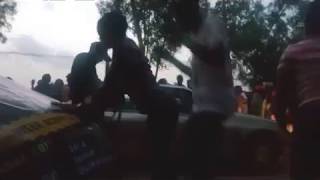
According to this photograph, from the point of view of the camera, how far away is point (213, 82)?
195 inches

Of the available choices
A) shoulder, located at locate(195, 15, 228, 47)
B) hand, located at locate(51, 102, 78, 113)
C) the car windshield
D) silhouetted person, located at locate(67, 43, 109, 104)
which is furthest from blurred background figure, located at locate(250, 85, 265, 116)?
hand, located at locate(51, 102, 78, 113)

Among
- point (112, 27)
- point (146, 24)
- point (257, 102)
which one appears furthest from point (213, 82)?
point (146, 24)

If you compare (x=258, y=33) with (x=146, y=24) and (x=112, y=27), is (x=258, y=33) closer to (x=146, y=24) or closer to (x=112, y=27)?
(x=146, y=24)

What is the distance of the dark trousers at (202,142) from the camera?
16.2 feet

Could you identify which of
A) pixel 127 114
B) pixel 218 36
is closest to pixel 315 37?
pixel 218 36

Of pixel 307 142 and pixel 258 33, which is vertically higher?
pixel 258 33

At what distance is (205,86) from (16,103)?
1.28 m

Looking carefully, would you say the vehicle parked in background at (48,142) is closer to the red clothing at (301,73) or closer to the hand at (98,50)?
the hand at (98,50)

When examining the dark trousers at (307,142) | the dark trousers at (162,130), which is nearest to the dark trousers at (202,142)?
the dark trousers at (162,130)

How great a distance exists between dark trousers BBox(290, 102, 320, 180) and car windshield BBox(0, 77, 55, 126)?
59.8 inches

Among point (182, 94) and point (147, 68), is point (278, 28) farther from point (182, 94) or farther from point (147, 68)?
point (147, 68)

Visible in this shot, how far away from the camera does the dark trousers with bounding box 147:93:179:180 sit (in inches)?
186

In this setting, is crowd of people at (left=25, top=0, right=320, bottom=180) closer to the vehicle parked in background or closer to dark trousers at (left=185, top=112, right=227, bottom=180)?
dark trousers at (left=185, top=112, right=227, bottom=180)

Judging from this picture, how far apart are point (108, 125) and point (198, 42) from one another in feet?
2.59
